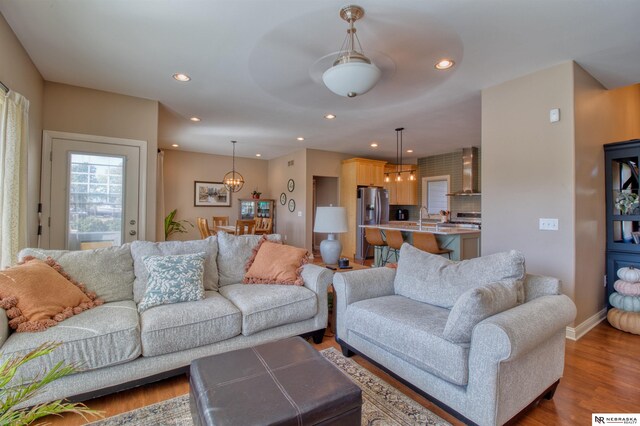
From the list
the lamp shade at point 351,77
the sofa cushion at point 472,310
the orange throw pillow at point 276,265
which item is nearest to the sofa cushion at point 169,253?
the orange throw pillow at point 276,265

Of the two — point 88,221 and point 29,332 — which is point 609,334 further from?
point 88,221

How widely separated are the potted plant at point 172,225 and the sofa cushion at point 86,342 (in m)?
5.02

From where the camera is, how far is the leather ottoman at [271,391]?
48.4 inches

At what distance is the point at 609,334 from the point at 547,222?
4.18 feet

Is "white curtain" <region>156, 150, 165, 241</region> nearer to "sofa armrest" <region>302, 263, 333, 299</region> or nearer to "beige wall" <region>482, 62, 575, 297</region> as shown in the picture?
"sofa armrest" <region>302, 263, 333, 299</region>

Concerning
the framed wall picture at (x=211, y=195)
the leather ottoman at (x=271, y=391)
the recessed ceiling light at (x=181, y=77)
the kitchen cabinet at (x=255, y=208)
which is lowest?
the leather ottoman at (x=271, y=391)

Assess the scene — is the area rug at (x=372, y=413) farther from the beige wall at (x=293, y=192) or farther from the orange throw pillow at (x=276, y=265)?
the beige wall at (x=293, y=192)

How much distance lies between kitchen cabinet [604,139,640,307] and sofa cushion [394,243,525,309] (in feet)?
7.96

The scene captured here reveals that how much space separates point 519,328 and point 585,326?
2.35 m

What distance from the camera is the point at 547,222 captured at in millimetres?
3012

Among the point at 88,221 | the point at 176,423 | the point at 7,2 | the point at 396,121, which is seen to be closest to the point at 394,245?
the point at 396,121

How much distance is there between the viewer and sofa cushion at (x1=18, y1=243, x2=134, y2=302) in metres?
2.34

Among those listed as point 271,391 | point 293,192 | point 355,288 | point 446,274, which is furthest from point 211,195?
point 271,391

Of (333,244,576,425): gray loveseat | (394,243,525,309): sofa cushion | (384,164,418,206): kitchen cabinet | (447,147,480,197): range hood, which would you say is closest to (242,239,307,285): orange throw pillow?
(333,244,576,425): gray loveseat
